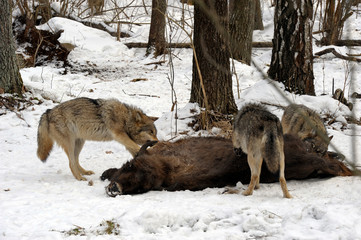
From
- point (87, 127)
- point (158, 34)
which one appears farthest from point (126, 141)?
point (158, 34)

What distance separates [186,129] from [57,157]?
8.21ft

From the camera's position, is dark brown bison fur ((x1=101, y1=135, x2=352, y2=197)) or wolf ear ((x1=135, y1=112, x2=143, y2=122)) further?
wolf ear ((x1=135, y1=112, x2=143, y2=122))

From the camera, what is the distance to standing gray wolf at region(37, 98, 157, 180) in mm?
6133

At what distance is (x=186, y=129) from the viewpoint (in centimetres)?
780

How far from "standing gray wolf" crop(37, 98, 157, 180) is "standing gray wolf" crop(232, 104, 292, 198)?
2295 millimetres

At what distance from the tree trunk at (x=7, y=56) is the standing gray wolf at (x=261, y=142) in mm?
6764

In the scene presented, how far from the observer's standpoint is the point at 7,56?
9352 millimetres

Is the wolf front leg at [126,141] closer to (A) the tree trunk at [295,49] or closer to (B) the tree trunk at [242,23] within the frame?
(A) the tree trunk at [295,49]

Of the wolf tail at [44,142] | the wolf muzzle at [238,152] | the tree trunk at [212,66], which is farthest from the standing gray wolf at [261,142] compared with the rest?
the wolf tail at [44,142]

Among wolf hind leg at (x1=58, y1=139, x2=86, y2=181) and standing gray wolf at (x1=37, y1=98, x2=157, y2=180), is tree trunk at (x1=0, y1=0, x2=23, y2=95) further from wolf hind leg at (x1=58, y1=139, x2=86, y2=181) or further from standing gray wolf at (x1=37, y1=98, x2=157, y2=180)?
wolf hind leg at (x1=58, y1=139, x2=86, y2=181)

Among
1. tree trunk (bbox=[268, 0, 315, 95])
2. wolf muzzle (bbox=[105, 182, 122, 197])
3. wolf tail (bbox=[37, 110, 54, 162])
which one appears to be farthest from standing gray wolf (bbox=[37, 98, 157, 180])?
tree trunk (bbox=[268, 0, 315, 95])

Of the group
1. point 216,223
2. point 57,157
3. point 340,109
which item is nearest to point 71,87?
point 57,157

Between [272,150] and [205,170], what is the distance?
121 cm

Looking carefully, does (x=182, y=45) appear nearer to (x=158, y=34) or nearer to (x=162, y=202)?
(x=158, y=34)
